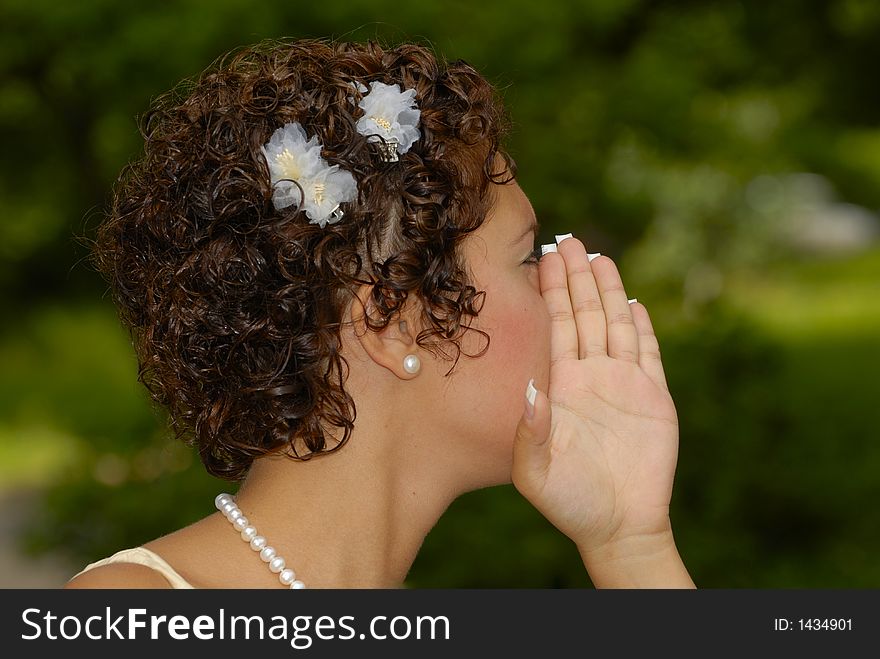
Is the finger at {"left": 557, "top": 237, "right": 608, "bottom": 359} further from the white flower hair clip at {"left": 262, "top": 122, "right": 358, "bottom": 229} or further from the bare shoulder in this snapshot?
the bare shoulder

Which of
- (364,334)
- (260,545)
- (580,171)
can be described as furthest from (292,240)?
(580,171)

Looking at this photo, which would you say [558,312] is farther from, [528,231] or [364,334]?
[364,334]

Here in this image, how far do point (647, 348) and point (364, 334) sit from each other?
720mm

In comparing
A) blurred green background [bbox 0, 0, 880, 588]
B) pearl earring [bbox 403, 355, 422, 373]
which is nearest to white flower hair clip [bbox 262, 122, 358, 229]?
pearl earring [bbox 403, 355, 422, 373]

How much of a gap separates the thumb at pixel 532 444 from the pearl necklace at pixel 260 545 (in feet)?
1.73

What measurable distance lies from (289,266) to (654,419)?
94 centimetres

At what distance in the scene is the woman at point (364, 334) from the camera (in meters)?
2.21

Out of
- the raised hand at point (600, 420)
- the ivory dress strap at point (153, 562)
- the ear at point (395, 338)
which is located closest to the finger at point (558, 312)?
the raised hand at point (600, 420)

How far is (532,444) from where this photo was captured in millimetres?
2252

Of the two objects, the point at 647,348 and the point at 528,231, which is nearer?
the point at 528,231

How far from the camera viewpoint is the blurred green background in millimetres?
6199

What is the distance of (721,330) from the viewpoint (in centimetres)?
775

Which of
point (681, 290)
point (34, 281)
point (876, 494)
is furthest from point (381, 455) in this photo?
point (34, 281)

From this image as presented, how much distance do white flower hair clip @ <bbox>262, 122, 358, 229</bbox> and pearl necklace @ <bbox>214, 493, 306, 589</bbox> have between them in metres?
0.65
